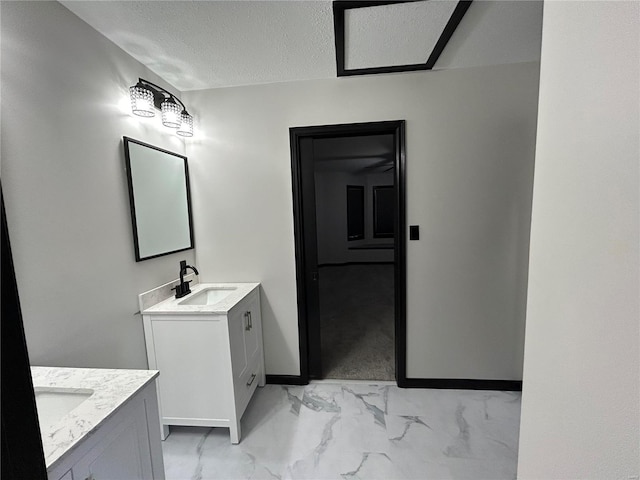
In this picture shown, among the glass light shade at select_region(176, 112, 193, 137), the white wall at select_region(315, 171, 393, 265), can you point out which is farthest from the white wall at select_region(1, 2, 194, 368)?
the white wall at select_region(315, 171, 393, 265)

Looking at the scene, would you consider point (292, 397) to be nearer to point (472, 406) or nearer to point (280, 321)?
point (280, 321)

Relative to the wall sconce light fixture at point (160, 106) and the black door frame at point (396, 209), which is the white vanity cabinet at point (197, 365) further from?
the wall sconce light fixture at point (160, 106)

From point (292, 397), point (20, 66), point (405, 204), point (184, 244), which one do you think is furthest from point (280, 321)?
point (20, 66)

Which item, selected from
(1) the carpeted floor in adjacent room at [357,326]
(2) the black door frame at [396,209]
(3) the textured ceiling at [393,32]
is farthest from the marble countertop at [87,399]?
(3) the textured ceiling at [393,32]

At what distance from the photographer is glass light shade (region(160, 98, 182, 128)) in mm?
1785

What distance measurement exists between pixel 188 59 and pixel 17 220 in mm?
1304

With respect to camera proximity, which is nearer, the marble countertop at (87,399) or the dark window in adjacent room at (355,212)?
the marble countertop at (87,399)

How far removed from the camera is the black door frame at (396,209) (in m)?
2.05

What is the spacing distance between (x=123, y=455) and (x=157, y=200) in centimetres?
141

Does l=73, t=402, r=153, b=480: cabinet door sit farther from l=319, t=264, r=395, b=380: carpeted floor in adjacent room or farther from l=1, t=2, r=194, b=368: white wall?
l=319, t=264, r=395, b=380: carpeted floor in adjacent room

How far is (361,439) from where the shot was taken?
173cm

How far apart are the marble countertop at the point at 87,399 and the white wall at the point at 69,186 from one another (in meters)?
0.24

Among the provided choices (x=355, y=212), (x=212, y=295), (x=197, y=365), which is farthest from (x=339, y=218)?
(x=197, y=365)

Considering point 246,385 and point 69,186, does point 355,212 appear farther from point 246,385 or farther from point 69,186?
point 69,186
